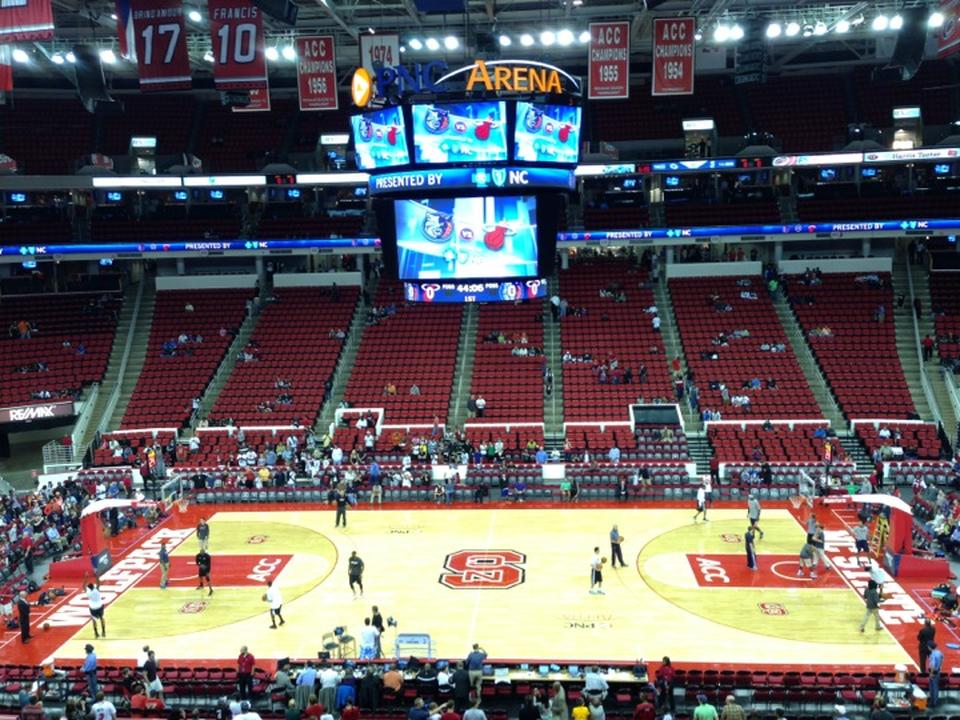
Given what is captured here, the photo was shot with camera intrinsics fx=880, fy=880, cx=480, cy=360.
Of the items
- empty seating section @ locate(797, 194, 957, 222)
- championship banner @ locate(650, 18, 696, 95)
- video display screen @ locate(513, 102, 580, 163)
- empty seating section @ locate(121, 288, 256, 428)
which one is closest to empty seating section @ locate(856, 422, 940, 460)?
empty seating section @ locate(797, 194, 957, 222)

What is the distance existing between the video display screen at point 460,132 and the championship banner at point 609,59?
8.29 m

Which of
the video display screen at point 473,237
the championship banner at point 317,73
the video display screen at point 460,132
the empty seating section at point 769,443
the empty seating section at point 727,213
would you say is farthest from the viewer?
the empty seating section at point 727,213

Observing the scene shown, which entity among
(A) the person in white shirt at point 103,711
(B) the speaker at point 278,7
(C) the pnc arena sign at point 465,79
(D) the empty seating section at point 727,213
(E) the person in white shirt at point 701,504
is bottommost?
(E) the person in white shirt at point 701,504

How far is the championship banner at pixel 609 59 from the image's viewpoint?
26.5 meters

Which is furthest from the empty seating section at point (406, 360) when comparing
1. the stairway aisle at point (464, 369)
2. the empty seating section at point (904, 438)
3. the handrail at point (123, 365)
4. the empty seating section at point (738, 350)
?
the empty seating section at point (904, 438)

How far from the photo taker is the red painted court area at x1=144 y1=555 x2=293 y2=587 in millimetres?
23094

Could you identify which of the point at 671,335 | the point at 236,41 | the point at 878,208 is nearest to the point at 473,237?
the point at 236,41

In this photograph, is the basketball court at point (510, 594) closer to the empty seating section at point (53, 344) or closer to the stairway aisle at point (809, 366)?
the stairway aisle at point (809, 366)

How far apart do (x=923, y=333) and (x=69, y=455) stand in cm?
3608

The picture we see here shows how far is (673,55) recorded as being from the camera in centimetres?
2700

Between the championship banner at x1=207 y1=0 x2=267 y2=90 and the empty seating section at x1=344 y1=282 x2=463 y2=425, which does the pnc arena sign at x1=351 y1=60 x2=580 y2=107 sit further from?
the empty seating section at x1=344 y1=282 x2=463 y2=425

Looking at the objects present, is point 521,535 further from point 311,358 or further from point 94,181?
point 94,181

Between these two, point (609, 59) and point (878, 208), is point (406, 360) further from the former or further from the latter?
point (878, 208)

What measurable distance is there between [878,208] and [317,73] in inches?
1075
